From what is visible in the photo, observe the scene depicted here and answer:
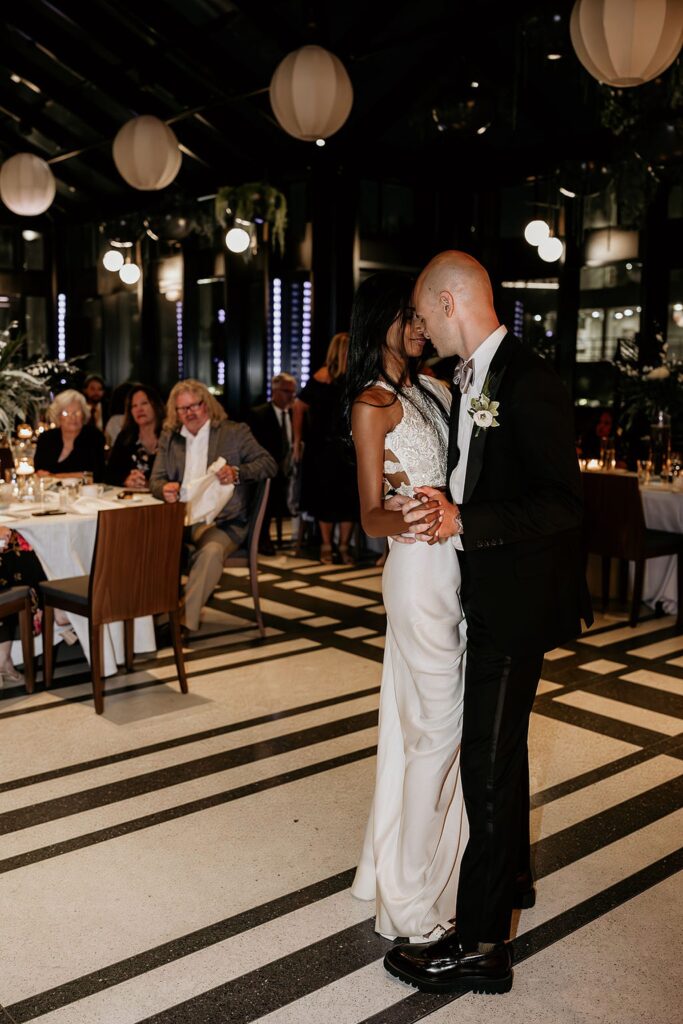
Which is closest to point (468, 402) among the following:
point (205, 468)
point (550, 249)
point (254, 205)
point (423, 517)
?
point (423, 517)

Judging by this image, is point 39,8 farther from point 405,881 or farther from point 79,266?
point 405,881

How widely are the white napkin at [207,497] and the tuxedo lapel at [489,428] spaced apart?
3451mm

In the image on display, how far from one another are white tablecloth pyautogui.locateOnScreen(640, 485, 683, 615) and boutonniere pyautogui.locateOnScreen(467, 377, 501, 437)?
14.5ft

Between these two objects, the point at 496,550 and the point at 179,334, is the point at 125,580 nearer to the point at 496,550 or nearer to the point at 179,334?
the point at 496,550

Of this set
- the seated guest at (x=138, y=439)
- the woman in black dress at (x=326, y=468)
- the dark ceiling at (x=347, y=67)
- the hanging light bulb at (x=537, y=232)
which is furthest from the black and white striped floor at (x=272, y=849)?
the hanging light bulb at (x=537, y=232)

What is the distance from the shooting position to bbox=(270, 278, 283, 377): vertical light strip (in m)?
11.0

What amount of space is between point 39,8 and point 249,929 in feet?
36.6

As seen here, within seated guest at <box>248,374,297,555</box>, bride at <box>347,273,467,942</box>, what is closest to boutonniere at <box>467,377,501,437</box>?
bride at <box>347,273,467,942</box>

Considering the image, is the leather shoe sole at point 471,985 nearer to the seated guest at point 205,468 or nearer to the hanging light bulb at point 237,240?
the seated guest at point 205,468

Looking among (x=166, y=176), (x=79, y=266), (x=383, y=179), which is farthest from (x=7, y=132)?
(x=166, y=176)

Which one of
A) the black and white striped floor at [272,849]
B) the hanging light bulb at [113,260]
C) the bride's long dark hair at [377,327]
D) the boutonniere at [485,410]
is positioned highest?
the hanging light bulb at [113,260]

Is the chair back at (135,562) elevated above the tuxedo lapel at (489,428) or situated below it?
below

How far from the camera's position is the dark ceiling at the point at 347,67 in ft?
27.0

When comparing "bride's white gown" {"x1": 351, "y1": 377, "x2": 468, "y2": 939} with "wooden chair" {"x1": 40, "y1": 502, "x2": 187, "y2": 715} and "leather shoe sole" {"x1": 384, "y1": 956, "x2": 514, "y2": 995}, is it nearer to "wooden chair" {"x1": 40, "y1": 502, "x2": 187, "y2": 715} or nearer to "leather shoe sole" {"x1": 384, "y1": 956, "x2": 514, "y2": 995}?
"leather shoe sole" {"x1": 384, "y1": 956, "x2": 514, "y2": 995}
